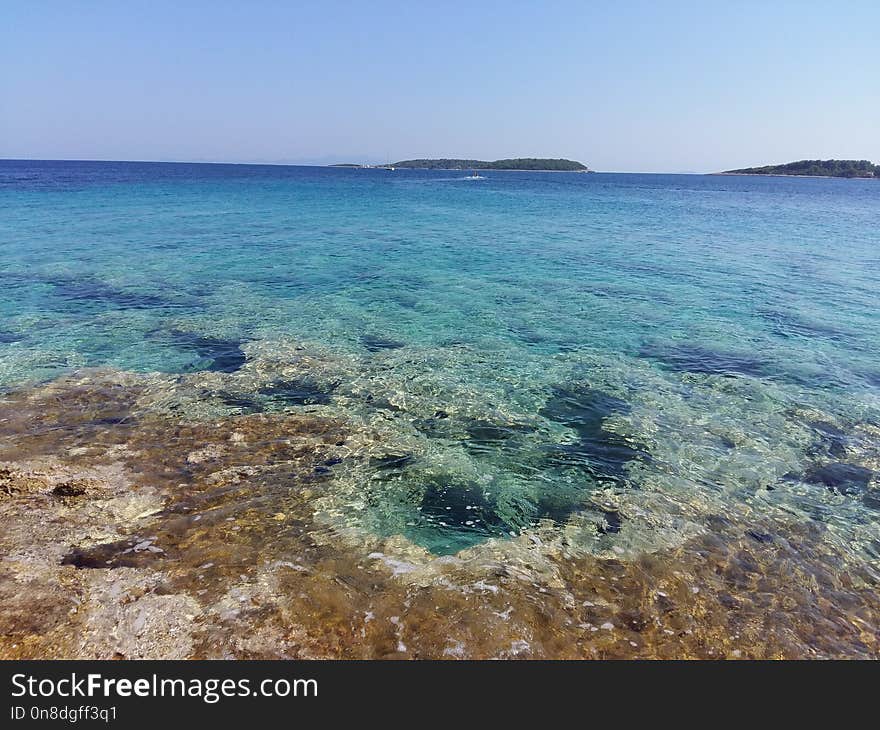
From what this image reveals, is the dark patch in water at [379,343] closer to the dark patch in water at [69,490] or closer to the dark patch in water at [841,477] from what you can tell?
the dark patch in water at [69,490]

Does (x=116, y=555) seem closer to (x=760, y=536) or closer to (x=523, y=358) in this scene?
(x=760, y=536)

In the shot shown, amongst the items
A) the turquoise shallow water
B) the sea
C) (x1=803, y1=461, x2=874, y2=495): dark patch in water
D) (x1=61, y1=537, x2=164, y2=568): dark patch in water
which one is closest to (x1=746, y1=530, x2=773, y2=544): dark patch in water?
the sea

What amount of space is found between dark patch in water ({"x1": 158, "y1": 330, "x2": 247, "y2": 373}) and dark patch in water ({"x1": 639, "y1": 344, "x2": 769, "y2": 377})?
35.6 ft

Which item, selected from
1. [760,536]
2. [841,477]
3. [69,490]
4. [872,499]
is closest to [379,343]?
[69,490]

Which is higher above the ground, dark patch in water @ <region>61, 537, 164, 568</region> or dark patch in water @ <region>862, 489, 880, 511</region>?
dark patch in water @ <region>61, 537, 164, 568</region>

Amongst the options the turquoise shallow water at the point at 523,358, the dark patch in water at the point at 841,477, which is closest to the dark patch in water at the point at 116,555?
the turquoise shallow water at the point at 523,358

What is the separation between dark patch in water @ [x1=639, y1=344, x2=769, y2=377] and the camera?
1312 centimetres

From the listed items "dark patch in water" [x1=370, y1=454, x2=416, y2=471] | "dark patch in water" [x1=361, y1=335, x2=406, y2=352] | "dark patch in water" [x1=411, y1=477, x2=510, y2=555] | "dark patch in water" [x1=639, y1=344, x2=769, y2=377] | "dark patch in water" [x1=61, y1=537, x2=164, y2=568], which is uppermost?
"dark patch in water" [x1=361, y1=335, x2=406, y2=352]

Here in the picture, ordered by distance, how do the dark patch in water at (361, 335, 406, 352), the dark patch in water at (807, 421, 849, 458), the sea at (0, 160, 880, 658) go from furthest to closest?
the dark patch in water at (361, 335, 406, 352) < the dark patch in water at (807, 421, 849, 458) < the sea at (0, 160, 880, 658)

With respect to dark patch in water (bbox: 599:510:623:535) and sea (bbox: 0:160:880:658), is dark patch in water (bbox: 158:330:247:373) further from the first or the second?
dark patch in water (bbox: 599:510:623:535)

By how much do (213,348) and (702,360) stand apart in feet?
43.3

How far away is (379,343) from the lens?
14586 millimetres

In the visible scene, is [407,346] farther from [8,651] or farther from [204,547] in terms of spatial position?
[8,651]
